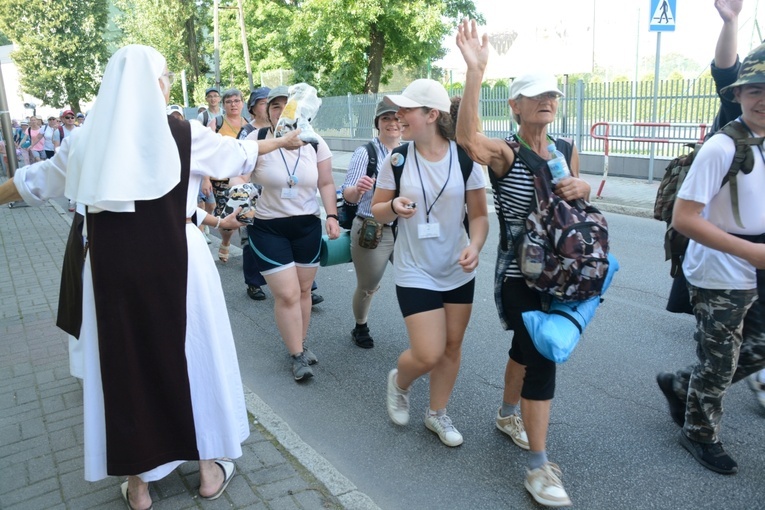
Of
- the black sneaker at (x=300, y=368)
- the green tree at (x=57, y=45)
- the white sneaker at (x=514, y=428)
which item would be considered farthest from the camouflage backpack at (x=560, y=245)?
the green tree at (x=57, y=45)

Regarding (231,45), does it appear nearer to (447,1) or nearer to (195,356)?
(447,1)

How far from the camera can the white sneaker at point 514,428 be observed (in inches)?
140

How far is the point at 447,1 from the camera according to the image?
92.0 feet

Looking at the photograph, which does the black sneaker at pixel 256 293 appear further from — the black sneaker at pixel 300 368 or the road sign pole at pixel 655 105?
the road sign pole at pixel 655 105

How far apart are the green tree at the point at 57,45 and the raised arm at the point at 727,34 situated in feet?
167

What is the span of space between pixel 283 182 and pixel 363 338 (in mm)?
1487

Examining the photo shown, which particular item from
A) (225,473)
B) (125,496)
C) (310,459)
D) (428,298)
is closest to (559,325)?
(428,298)

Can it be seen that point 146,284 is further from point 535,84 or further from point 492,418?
point 492,418

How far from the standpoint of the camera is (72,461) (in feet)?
11.0

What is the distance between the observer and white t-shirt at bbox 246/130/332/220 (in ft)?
14.7

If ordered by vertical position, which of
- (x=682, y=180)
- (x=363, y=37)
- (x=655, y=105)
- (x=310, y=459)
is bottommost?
(x=310, y=459)

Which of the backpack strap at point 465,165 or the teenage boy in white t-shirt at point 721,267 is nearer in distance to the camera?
the teenage boy in white t-shirt at point 721,267

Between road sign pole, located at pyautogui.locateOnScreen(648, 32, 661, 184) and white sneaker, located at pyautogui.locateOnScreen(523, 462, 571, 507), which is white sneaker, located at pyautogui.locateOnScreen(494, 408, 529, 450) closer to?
white sneaker, located at pyautogui.locateOnScreen(523, 462, 571, 507)

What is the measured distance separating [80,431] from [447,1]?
90.4 feet
